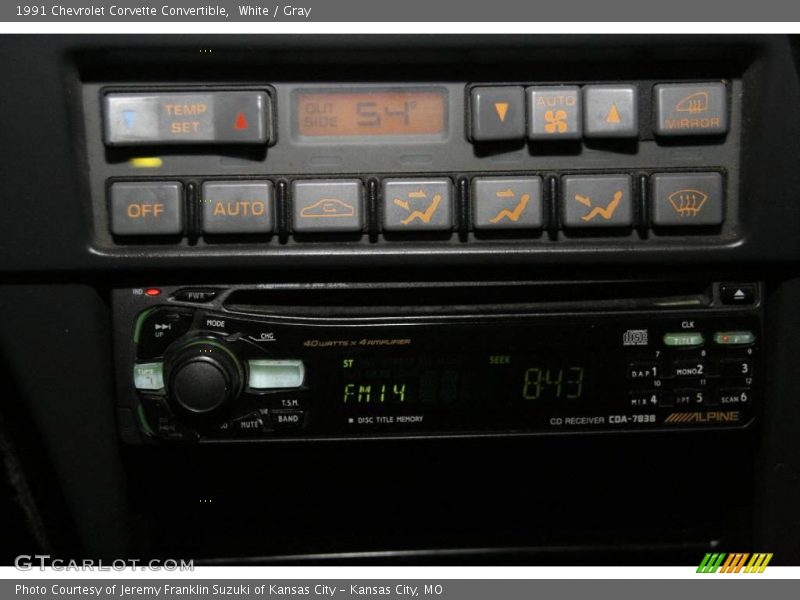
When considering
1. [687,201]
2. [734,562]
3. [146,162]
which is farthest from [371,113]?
[734,562]

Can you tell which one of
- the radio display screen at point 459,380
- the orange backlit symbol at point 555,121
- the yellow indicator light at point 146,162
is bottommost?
the radio display screen at point 459,380

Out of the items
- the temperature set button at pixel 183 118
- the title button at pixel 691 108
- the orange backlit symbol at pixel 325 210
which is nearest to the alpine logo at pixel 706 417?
the title button at pixel 691 108

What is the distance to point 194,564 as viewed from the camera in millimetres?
828

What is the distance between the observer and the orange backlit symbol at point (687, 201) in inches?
29.1

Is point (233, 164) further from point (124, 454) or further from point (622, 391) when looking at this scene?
point (622, 391)

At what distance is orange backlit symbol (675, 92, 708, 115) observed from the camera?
0.73 meters

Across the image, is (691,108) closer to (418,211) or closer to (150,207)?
(418,211)

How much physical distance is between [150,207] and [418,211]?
0.87ft

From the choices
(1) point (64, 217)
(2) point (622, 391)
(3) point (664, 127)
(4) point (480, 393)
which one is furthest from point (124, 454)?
(3) point (664, 127)

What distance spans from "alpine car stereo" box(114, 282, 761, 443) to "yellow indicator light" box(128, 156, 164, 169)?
0.13m

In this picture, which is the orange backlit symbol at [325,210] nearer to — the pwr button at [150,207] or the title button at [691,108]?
the pwr button at [150,207]

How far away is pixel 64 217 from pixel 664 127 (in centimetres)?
61

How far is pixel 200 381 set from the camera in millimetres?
733

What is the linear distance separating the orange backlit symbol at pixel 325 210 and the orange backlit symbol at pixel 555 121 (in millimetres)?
218
